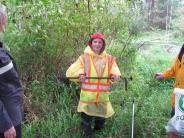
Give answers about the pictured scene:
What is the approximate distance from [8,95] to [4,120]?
198mm

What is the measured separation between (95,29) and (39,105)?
1.60 metres

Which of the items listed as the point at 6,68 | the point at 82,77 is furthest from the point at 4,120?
the point at 82,77

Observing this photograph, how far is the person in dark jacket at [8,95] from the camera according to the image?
8.59 ft

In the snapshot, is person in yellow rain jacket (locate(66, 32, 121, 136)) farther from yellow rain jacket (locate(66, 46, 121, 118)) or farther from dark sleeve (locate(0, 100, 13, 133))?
dark sleeve (locate(0, 100, 13, 133))

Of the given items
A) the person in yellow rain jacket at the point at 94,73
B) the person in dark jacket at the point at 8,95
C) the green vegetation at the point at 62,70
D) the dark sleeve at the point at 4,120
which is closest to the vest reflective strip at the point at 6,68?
the person in dark jacket at the point at 8,95

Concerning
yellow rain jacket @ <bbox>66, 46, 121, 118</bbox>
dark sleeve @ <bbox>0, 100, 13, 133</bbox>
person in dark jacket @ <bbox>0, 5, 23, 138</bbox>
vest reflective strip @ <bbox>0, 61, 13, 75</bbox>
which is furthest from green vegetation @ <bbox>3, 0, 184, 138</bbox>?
vest reflective strip @ <bbox>0, 61, 13, 75</bbox>

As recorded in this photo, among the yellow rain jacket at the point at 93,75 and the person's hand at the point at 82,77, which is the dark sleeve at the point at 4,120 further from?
the yellow rain jacket at the point at 93,75

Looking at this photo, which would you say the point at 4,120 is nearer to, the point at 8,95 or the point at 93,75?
the point at 8,95

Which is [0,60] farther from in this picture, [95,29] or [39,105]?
[95,29]

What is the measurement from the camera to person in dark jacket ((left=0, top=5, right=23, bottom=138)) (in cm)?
262

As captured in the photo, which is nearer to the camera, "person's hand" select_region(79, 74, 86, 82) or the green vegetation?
"person's hand" select_region(79, 74, 86, 82)

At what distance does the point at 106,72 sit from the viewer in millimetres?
4418

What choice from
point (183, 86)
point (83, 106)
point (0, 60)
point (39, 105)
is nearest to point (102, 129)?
point (83, 106)

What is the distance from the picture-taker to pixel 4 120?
262cm
